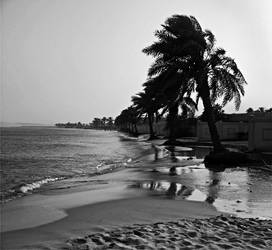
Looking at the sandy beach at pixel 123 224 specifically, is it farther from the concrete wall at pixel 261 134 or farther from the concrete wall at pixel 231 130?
the concrete wall at pixel 231 130

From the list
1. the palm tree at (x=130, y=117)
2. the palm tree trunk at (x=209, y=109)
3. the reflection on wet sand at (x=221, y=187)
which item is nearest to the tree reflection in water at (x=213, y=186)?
the reflection on wet sand at (x=221, y=187)

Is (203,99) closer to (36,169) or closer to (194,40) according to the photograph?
(194,40)

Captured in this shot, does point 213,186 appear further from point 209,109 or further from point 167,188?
point 209,109

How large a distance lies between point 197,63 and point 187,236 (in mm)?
15353

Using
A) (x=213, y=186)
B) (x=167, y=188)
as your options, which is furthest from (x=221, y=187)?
(x=167, y=188)

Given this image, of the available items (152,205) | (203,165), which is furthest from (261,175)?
(152,205)

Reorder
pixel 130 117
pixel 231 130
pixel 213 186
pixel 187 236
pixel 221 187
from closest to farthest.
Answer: pixel 187 236, pixel 221 187, pixel 213 186, pixel 231 130, pixel 130 117

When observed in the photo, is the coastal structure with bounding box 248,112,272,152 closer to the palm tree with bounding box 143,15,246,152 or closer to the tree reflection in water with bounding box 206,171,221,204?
the palm tree with bounding box 143,15,246,152

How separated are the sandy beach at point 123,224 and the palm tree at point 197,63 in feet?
34.6

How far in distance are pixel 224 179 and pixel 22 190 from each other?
709cm

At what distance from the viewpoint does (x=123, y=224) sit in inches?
255

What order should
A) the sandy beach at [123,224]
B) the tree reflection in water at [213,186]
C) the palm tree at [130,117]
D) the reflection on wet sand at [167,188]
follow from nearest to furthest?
1. the sandy beach at [123,224]
2. the tree reflection in water at [213,186]
3. the reflection on wet sand at [167,188]
4. the palm tree at [130,117]

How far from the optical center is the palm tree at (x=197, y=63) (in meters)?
19.4

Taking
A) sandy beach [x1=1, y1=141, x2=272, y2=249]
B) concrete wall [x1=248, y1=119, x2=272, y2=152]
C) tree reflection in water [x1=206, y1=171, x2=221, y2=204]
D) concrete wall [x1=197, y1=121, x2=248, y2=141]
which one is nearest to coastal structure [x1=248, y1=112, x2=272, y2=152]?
concrete wall [x1=248, y1=119, x2=272, y2=152]
